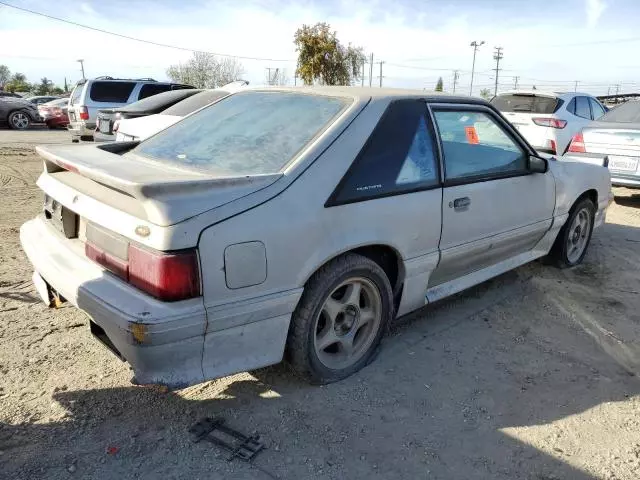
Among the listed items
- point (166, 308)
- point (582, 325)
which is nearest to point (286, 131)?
point (166, 308)

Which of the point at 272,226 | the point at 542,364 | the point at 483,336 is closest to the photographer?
the point at 272,226

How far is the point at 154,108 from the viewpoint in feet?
29.7

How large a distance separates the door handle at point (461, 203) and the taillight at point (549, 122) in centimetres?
678

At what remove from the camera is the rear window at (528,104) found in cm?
939

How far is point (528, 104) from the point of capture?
961 centimetres

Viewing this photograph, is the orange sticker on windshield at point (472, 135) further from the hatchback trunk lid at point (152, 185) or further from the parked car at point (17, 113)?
the parked car at point (17, 113)

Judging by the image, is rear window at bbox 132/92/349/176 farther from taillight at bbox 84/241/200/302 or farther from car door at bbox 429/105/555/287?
car door at bbox 429/105/555/287

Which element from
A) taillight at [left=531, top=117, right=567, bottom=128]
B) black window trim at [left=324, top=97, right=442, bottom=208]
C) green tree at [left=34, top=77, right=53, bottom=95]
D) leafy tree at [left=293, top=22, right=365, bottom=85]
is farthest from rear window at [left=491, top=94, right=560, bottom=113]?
green tree at [left=34, top=77, right=53, bottom=95]

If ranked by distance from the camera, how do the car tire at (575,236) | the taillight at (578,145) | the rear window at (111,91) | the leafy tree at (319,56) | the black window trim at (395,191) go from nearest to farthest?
the black window trim at (395,191) → the car tire at (575,236) → the taillight at (578,145) → the rear window at (111,91) → the leafy tree at (319,56)

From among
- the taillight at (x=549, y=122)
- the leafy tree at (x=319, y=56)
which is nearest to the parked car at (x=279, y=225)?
the taillight at (x=549, y=122)

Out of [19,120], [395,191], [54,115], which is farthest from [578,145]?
[19,120]

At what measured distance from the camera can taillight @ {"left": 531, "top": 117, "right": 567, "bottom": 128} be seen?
9.16 meters

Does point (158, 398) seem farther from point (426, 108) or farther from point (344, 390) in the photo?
point (426, 108)

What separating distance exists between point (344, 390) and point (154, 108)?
7.57 meters
